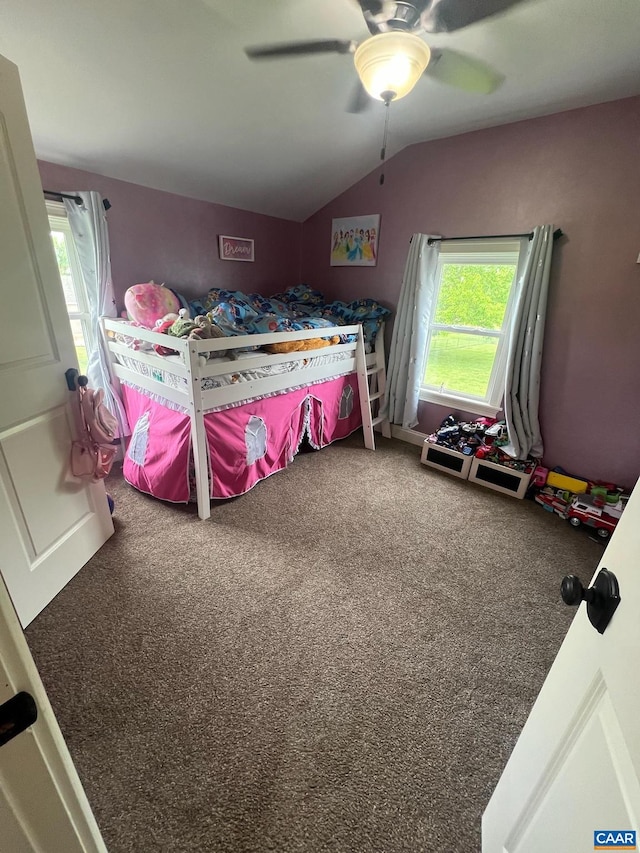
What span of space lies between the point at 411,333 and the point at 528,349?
0.92m

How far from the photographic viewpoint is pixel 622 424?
7.39 ft

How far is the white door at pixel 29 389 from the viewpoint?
1250 millimetres

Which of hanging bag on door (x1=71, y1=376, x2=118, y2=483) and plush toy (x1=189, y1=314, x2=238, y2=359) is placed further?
plush toy (x1=189, y1=314, x2=238, y2=359)

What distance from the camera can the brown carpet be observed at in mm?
1006

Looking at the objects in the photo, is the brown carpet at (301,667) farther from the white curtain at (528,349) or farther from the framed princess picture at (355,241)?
the framed princess picture at (355,241)

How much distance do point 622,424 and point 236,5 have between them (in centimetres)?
290

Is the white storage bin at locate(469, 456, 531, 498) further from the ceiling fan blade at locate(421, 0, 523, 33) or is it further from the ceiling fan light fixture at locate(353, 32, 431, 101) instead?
the ceiling fan blade at locate(421, 0, 523, 33)

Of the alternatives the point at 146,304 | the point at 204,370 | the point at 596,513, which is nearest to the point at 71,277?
the point at 146,304

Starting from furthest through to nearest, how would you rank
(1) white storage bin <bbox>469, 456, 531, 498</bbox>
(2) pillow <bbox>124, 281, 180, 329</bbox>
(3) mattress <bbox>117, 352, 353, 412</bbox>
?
(1) white storage bin <bbox>469, 456, 531, 498</bbox> < (2) pillow <bbox>124, 281, 180, 329</bbox> < (3) mattress <bbox>117, 352, 353, 412</bbox>

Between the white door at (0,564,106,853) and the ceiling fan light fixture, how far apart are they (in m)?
1.93

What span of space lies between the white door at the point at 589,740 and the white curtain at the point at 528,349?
2113mm

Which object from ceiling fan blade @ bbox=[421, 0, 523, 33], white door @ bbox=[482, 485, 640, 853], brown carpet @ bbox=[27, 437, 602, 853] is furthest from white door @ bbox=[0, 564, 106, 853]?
ceiling fan blade @ bbox=[421, 0, 523, 33]

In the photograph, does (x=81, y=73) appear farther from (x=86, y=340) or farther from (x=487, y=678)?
(x=487, y=678)

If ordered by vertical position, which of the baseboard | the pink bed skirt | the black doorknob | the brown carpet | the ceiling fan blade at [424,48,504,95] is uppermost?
the ceiling fan blade at [424,48,504,95]
